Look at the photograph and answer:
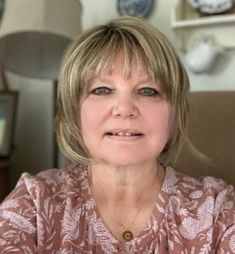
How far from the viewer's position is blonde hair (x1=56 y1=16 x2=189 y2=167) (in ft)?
3.40

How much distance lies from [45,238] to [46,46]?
113 centimetres

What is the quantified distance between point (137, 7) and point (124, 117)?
0.99 m

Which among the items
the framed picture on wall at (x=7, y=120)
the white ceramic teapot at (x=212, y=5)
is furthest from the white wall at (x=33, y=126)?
the white ceramic teapot at (x=212, y=5)

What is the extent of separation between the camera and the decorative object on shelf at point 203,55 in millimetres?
1657

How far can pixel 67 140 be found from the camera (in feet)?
3.84

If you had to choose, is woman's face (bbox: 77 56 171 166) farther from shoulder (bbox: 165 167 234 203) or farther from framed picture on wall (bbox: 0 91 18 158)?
framed picture on wall (bbox: 0 91 18 158)

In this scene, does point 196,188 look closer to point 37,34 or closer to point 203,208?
point 203,208

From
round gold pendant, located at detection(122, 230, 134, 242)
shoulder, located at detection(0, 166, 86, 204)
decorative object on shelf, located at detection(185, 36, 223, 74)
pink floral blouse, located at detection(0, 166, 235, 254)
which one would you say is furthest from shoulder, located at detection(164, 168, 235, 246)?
decorative object on shelf, located at detection(185, 36, 223, 74)

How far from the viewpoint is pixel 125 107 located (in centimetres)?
100

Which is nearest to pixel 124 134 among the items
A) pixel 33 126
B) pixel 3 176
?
pixel 3 176

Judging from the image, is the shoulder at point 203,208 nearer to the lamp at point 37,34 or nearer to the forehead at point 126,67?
the forehead at point 126,67

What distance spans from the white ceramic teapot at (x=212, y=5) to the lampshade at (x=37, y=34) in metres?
0.46

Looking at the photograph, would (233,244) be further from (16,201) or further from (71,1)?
(71,1)

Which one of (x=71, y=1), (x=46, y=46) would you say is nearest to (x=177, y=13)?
(x=71, y=1)
